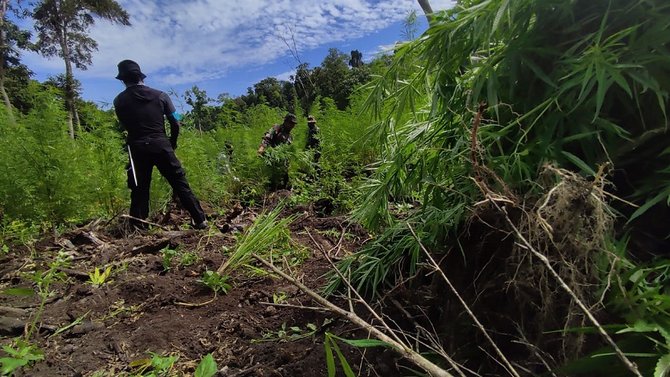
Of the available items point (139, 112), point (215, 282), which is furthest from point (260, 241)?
point (139, 112)

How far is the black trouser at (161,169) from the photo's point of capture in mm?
3876

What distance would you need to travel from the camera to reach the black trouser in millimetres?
3876

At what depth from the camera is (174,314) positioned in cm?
219

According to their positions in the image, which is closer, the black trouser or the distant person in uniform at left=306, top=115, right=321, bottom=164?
the black trouser

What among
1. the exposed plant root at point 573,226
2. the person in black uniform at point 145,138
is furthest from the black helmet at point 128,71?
the exposed plant root at point 573,226

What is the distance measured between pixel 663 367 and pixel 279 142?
5.27 metres

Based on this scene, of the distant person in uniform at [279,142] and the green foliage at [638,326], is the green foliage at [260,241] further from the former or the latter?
the distant person in uniform at [279,142]

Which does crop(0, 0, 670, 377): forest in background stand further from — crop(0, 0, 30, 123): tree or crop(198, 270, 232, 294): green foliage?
crop(0, 0, 30, 123): tree

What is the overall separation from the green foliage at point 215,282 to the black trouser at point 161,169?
158 centimetres

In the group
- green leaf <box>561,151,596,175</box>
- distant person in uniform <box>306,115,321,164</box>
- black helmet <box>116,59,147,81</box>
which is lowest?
green leaf <box>561,151,596,175</box>

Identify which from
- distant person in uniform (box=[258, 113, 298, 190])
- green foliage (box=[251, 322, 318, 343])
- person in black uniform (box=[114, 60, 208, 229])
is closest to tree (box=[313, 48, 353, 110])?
distant person in uniform (box=[258, 113, 298, 190])

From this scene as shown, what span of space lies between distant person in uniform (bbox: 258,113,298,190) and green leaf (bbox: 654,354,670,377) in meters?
4.76

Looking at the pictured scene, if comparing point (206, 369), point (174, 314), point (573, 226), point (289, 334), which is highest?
point (573, 226)

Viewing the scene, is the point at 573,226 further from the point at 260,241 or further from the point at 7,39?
the point at 7,39
